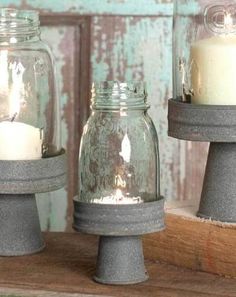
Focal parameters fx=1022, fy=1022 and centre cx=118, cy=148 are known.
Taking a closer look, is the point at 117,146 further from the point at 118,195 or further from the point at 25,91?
the point at 25,91

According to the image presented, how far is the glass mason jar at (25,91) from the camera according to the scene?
108cm

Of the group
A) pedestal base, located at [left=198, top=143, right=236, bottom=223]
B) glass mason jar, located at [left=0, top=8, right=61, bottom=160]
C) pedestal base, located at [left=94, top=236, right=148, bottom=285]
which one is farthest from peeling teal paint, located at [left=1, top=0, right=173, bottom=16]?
pedestal base, located at [left=94, top=236, right=148, bottom=285]

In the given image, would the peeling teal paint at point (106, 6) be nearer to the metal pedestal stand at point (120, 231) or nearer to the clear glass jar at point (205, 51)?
the clear glass jar at point (205, 51)

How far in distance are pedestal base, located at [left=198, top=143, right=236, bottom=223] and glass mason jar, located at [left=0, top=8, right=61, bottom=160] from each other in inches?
7.2

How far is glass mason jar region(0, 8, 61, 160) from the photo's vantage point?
108cm

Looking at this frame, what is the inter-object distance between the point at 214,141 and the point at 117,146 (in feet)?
0.32

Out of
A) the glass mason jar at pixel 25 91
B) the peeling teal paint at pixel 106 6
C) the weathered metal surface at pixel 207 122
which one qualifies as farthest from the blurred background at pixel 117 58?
the weathered metal surface at pixel 207 122

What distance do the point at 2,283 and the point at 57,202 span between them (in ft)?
1.37

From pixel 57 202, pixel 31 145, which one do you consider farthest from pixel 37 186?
pixel 57 202

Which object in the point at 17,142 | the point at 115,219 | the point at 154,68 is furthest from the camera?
the point at 154,68

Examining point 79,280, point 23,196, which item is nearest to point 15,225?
point 23,196

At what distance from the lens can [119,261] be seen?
3.23 ft

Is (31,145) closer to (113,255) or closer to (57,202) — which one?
(113,255)

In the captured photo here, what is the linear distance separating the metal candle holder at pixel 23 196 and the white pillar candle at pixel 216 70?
176mm
